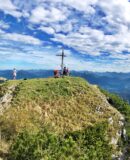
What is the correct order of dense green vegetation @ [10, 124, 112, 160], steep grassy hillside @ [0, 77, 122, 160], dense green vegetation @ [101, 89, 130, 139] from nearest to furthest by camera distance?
dense green vegetation @ [10, 124, 112, 160] < steep grassy hillside @ [0, 77, 122, 160] < dense green vegetation @ [101, 89, 130, 139]

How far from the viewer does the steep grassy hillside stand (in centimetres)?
4425

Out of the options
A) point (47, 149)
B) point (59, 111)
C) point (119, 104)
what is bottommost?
point (47, 149)

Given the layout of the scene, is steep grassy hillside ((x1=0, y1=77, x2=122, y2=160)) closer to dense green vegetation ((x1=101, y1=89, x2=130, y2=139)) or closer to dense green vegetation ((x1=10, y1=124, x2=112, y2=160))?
dense green vegetation ((x1=101, y1=89, x2=130, y2=139))

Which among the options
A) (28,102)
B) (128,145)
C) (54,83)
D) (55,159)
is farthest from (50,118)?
(55,159)

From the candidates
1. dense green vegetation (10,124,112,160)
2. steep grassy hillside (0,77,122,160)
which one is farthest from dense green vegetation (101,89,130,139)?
dense green vegetation (10,124,112,160)

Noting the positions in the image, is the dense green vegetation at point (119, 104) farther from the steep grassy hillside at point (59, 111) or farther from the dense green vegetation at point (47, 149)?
the dense green vegetation at point (47, 149)

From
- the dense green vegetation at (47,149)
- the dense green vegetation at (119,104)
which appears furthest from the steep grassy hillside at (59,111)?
the dense green vegetation at (47,149)

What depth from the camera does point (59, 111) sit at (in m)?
50.8

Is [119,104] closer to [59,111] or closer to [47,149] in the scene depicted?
[59,111]

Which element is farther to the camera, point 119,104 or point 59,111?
point 119,104

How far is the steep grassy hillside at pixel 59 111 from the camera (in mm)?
44250

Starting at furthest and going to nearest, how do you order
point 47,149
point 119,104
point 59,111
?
point 119,104 → point 59,111 → point 47,149

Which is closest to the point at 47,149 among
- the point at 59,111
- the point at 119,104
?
the point at 59,111

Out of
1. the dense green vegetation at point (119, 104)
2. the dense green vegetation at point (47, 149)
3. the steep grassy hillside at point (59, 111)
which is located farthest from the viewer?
the dense green vegetation at point (119, 104)
